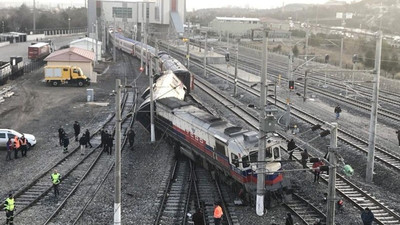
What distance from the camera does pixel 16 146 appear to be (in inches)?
936

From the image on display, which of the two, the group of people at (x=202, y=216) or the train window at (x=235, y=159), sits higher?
the train window at (x=235, y=159)

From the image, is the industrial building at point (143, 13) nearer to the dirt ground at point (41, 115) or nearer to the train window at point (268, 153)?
the dirt ground at point (41, 115)

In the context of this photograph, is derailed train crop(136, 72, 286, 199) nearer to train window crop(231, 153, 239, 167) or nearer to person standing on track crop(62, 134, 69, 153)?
train window crop(231, 153, 239, 167)

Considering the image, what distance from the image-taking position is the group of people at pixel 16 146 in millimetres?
23469

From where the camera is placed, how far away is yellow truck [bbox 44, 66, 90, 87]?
4719cm

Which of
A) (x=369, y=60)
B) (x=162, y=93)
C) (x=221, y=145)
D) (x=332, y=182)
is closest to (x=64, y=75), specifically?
(x=162, y=93)

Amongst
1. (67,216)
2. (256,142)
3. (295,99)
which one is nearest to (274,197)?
(256,142)

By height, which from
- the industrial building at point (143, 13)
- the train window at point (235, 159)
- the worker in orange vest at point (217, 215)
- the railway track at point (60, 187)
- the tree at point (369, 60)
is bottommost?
the railway track at point (60, 187)

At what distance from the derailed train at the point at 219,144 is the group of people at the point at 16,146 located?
249 inches

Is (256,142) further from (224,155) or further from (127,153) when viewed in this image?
(127,153)

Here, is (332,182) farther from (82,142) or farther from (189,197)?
(82,142)

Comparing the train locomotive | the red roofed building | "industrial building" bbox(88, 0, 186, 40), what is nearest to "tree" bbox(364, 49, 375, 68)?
"industrial building" bbox(88, 0, 186, 40)

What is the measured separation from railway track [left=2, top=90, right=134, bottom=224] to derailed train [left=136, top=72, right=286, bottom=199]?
371cm

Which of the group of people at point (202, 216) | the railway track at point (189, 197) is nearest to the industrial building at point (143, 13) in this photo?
the railway track at point (189, 197)
